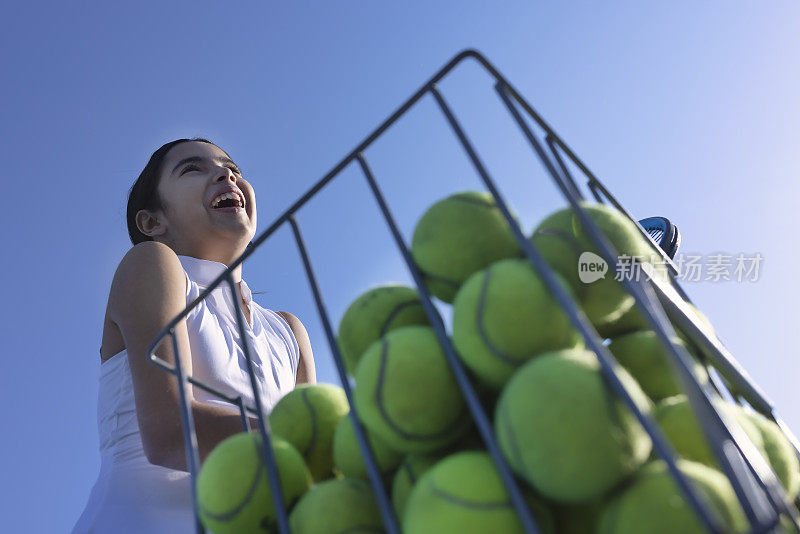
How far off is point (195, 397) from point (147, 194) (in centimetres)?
106

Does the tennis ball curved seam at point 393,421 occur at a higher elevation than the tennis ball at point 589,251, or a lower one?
lower

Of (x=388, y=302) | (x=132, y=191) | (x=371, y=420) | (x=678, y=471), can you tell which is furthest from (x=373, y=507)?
(x=132, y=191)

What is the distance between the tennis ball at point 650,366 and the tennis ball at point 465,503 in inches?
10.8

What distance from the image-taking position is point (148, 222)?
2.31 metres

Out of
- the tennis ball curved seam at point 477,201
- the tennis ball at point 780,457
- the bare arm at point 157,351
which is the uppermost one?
the bare arm at point 157,351

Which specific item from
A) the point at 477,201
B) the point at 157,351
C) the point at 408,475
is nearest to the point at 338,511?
the point at 408,475

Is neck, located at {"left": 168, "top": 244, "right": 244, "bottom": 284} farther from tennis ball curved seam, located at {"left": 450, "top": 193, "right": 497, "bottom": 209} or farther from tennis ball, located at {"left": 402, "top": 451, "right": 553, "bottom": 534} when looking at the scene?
tennis ball, located at {"left": 402, "top": 451, "right": 553, "bottom": 534}

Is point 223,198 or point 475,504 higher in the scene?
point 223,198

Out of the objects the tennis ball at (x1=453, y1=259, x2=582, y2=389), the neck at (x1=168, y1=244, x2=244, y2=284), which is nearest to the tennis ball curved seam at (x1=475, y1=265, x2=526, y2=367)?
the tennis ball at (x1=453, y1=259, x2=582, y2=389)

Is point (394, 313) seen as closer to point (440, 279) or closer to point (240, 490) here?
point (440, 279)

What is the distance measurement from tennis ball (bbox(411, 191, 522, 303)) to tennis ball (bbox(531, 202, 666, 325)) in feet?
0.17

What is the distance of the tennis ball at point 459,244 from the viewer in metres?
0.77

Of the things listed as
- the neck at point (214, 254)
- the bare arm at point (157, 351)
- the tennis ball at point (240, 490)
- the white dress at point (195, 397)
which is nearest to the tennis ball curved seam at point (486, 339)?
the tennis ball at point (240, 490)

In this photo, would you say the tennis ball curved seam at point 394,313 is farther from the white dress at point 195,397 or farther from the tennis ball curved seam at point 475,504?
the white dress at point 195,397
